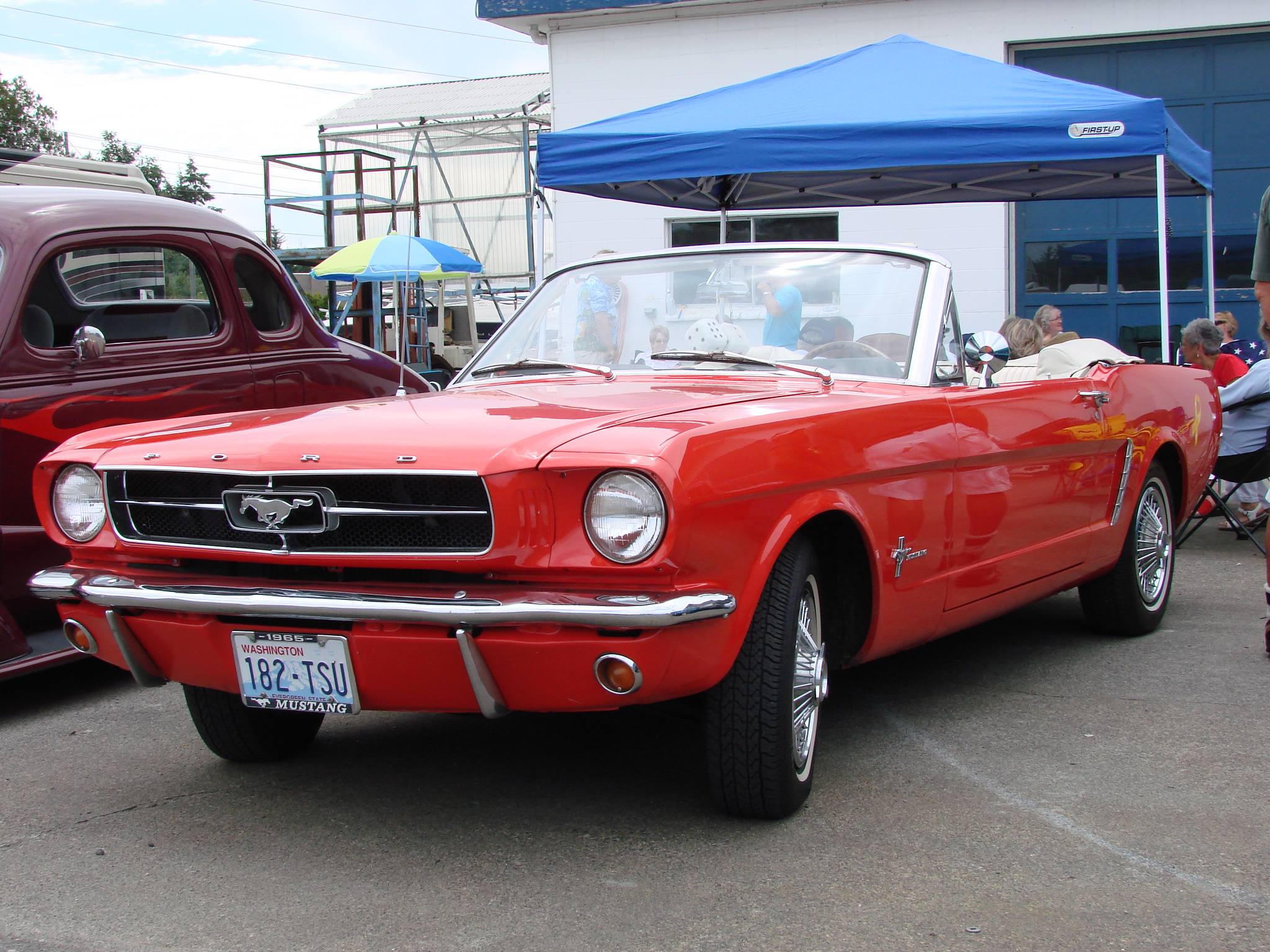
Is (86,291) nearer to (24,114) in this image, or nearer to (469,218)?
(469,218)

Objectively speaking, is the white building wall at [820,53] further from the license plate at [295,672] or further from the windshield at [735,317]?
the license plate at [295,672]

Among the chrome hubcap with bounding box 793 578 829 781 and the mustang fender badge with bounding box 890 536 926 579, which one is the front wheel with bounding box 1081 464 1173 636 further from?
the chrome hubcap with bounding box 793 578 829 781

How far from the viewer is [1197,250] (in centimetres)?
1169

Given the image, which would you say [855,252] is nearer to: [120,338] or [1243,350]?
[120,338]

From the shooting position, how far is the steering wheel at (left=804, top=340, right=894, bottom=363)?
3.97 metres

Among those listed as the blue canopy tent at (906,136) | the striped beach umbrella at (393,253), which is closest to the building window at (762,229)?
the striped beach umbrella at (393,253)

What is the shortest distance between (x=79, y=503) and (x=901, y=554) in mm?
2170

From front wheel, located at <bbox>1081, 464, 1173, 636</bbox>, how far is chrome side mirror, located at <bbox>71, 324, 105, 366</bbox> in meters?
3.93

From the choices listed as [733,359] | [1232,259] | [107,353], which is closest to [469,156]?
[1232,259]

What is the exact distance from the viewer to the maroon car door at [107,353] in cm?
439

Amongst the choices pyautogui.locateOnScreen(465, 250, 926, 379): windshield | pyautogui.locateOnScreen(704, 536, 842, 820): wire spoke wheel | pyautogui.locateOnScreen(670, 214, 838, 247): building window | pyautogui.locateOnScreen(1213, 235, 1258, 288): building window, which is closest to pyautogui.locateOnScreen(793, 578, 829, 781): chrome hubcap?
pyautogui.locateOnScreen(704, 536, 842, 820): wire spoke wheel

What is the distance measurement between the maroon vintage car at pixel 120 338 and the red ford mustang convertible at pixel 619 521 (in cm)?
119

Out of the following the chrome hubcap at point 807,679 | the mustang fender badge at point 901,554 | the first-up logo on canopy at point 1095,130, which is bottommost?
the chrome hubcap at point 807,679

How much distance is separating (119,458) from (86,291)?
218 cm
